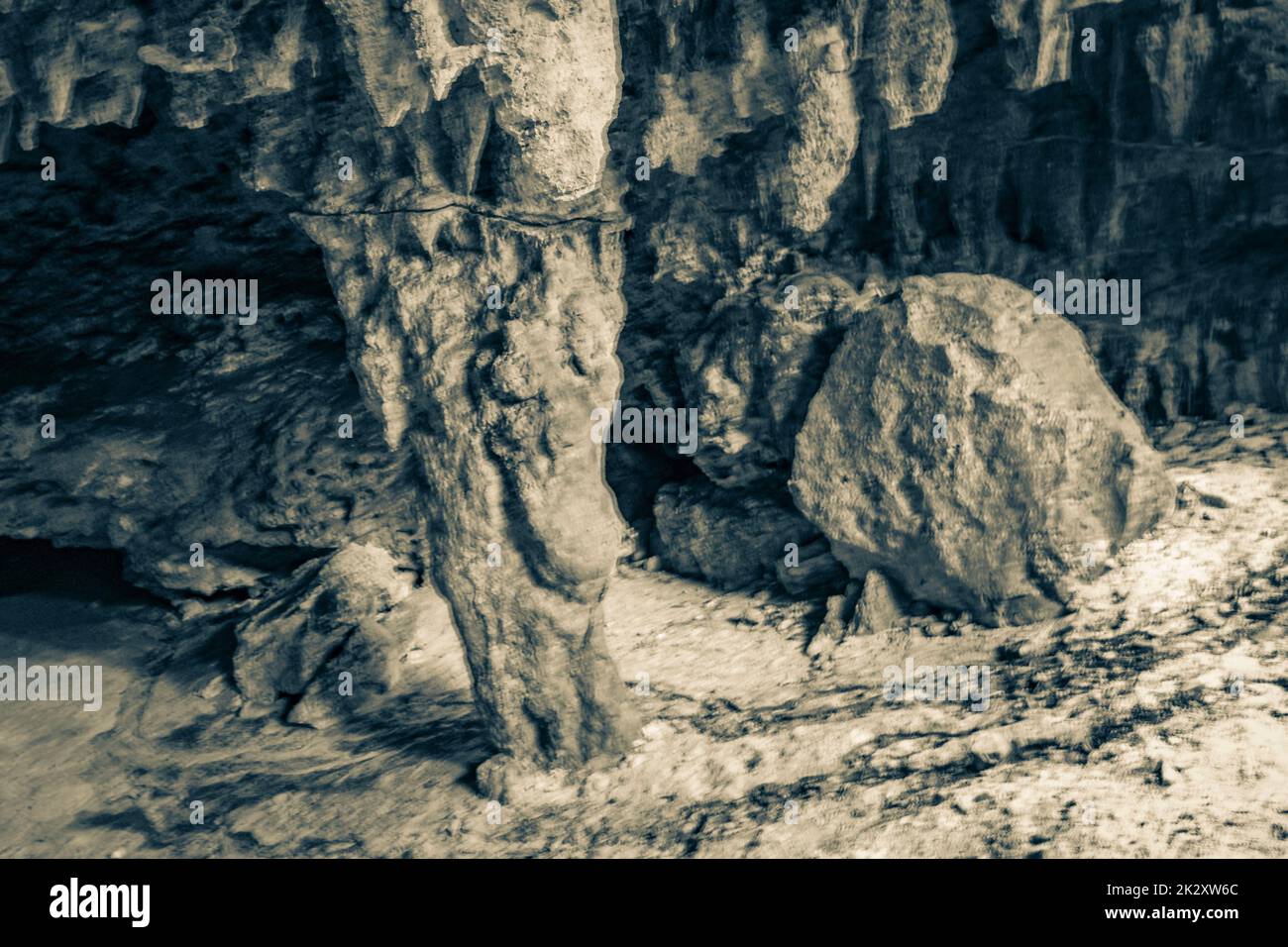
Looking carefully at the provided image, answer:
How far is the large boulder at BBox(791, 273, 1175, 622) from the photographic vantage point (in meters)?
5.69

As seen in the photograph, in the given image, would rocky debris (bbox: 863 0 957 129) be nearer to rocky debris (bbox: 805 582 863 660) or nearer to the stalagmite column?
the stalagmite column

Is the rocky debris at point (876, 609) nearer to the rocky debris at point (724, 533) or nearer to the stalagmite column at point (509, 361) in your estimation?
the rocky debris at point (724, 533)

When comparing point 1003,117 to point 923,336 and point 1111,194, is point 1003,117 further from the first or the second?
point 923,336

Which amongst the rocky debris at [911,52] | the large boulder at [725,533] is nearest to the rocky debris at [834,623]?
the large boulder at [725,533]

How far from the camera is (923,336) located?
5844 mm

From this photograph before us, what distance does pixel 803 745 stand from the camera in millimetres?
5312

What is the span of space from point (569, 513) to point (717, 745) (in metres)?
1.21

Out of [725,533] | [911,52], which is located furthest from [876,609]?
[911,52]

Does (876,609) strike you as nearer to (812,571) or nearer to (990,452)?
(812,571)

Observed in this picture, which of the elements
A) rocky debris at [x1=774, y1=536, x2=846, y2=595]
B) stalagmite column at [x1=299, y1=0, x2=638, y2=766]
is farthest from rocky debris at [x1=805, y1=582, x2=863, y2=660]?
stalagmite column at [x1=299, y1=0, x2=638, y2=766]

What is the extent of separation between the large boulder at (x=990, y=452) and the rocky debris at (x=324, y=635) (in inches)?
107

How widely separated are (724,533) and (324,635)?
2.25 metres

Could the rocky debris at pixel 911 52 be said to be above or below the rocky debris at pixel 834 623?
above

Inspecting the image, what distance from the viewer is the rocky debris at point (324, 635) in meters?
6.89
